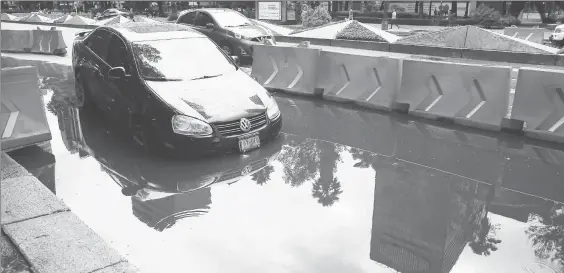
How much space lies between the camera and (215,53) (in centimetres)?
803

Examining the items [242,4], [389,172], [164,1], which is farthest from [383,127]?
[164,1]

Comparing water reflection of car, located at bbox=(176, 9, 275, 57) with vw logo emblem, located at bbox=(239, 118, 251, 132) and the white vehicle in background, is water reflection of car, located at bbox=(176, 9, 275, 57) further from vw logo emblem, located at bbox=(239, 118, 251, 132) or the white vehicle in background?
the white vehicle in background

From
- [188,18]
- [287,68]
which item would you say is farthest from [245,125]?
[188,18]

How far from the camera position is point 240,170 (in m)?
6.49

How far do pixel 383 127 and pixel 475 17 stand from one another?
92.2 ft

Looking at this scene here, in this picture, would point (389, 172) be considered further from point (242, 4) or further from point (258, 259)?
point (242, 4)

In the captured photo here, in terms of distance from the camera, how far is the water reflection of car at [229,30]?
15.4 m

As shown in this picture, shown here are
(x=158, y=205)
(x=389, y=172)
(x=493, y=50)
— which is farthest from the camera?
(x=493, y=50)

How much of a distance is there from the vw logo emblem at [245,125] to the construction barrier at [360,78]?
11.9 ft

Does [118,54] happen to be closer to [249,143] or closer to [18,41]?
[249,143]

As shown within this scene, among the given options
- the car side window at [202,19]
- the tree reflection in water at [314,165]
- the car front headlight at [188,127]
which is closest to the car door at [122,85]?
the car front headlight at [188,127]

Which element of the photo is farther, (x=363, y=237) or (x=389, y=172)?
(x=389, y=172)

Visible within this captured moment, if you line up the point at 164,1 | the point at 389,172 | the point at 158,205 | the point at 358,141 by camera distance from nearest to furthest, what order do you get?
the point at 158,205
the point at 389,172
the point at 358,141
the point at 164,1

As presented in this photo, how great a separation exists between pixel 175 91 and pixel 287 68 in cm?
473
